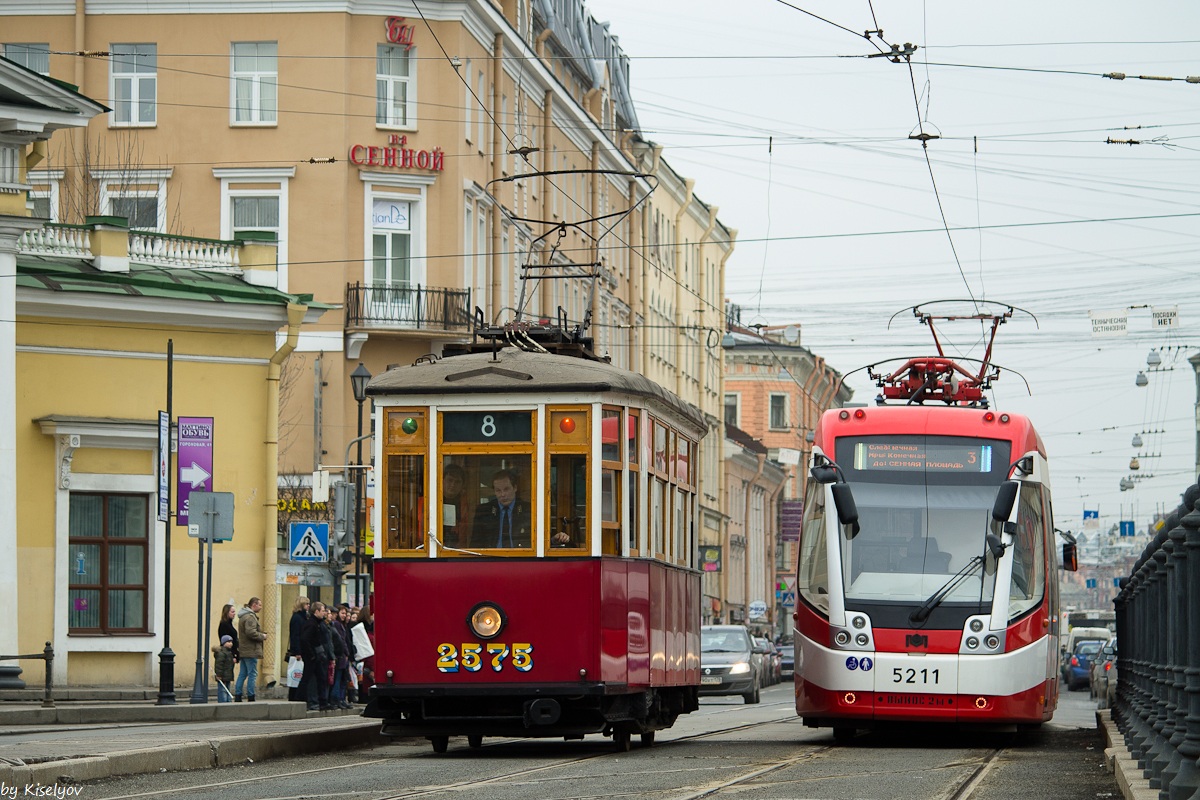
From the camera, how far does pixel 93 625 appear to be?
29.3 m

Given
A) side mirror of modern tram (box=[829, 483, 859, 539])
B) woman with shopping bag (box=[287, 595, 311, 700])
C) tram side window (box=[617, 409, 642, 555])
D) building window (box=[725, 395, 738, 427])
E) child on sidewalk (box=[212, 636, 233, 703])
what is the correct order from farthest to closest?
building window (box=[725, 395, 738, 427])
child on sidewalk (box=[212, 636, 233, 703])
woman with shopping bag (box=[287, 595, 311, 700])
side mirror of modern tram (box=[829, 483, 859, 539])
tram side window (box=[617, 409, 642, 555])

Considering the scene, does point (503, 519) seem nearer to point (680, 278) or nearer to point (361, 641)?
point (361, 641)

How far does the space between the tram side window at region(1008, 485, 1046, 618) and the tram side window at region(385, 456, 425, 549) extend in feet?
17.1

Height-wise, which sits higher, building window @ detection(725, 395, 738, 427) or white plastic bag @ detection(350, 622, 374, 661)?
building window @ detection(725, 395, 738, 427)

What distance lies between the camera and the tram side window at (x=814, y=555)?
61.5ft

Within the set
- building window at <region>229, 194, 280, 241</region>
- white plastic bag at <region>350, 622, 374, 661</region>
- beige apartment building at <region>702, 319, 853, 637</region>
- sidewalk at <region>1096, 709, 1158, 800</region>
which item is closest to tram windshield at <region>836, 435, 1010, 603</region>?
sidewalk at <region>1096, 709, 1158, 800</region>

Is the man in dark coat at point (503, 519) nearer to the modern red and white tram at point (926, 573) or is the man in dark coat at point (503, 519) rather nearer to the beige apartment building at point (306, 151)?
the modern red and white tram at point (926, 573)

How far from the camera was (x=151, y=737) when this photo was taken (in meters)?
17.5

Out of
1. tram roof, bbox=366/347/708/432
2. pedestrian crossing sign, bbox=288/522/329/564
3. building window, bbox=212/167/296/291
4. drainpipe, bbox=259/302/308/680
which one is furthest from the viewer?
building window, bbox=212/167/296/291

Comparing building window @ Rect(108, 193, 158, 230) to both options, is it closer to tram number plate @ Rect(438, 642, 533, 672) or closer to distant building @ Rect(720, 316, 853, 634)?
tram number plate @ Rect(438, 642, 533, 672)

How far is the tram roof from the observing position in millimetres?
16875

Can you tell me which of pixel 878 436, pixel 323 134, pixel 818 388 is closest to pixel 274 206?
pixel 323 134

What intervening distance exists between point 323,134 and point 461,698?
3053cm

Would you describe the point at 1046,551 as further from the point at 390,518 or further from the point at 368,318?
the point at 368,318
